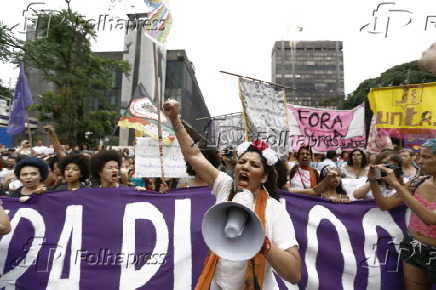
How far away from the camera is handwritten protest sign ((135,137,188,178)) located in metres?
4.22

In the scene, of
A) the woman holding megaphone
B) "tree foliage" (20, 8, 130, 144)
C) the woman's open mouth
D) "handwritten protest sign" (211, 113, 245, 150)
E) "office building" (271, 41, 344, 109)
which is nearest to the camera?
the woman holding megaphone

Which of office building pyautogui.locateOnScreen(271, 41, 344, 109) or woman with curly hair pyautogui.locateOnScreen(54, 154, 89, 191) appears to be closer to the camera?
woman with curly hair pyautogui.locateOnScreen(54, 154, 89, 191)

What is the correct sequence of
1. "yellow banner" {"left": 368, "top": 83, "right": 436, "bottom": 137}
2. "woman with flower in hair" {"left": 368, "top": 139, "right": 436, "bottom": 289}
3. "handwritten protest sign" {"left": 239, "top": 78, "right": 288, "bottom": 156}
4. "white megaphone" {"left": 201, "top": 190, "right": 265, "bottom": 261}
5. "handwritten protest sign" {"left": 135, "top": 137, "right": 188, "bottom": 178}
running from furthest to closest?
"yellow banner" {"left": 368, "top": 83, "right": 436, "bottom": 137}
"handwritten protest sign" {"left": 239, "top": 78, "right": 288, "bottom": 156}
"handwritten protest sign" {"left": 135, "top": 137, "right": 188, "bottom": 178}
"woman with flower in hair" {"left": 368, "top": 139, "right": 436, "bottom": 289}
"white megaphone" {"left": 201, "top": 190, "right": 265, "bottom": 261}

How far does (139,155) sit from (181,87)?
41.1m

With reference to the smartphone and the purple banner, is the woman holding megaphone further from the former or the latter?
the purple banner

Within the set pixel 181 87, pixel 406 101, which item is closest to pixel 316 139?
pixel 406 101

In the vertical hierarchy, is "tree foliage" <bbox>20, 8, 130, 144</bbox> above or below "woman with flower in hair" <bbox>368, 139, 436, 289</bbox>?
above

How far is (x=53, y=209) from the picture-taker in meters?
3.68

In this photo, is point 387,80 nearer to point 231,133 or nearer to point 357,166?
point 231,133

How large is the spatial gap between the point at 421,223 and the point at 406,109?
2.93m

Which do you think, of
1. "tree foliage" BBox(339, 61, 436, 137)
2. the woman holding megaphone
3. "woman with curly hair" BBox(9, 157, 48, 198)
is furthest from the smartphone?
"tree foliage" BBox(339, 61, 436, 137)

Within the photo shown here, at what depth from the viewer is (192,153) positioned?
2436 millimetres

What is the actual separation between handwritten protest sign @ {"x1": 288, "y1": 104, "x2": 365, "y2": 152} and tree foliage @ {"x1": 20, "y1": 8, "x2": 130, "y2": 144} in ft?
53.9

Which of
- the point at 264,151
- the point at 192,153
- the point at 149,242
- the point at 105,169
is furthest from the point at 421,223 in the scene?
the point at 105,169
